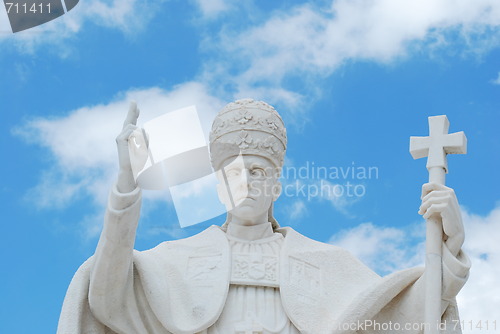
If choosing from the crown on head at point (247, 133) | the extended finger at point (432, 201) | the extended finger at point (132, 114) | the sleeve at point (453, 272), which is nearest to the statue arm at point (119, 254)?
the extended finger at point (132, 114)

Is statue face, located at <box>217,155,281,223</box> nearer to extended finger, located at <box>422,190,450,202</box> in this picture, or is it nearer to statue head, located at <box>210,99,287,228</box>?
statue head, located at <box>210,99,287,228</box>

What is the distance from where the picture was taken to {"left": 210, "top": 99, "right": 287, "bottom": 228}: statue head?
484 inches

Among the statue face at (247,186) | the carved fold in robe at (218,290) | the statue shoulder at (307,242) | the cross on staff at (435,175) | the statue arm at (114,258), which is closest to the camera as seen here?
the statue arm at (114,258)

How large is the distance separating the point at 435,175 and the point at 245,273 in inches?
81.6

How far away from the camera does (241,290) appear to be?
12.0m

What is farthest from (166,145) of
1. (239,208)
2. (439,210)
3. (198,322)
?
(439,210)

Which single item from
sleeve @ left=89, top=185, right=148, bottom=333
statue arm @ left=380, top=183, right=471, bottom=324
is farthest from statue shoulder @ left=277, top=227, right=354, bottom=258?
sleeve @ left=89, top=185, right=148, bottom=333

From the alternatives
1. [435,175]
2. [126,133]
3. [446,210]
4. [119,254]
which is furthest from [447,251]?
[126,133]

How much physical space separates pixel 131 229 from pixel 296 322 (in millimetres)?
1836

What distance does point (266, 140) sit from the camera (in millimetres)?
12414

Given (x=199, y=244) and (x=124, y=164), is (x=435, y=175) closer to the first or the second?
(x=199, y=244)

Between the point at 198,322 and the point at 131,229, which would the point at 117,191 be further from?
the point at 198,322

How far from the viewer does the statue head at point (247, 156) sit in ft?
40.4

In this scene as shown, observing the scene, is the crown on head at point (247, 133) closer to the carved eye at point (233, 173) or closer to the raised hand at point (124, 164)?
the carved eye at point (233, 173)
